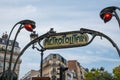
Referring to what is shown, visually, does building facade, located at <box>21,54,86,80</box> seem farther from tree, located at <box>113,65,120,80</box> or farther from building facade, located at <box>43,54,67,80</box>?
tree, located at <box>113,65,120,80</box>

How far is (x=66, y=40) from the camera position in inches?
461

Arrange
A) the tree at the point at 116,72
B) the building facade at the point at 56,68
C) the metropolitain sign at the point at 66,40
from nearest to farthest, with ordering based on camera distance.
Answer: the metropolitain sign at the point at 66,40, the tree at the point at 116,72, the building facade at the point at 56,68

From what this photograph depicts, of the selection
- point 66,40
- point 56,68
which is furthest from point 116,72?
point 66,40

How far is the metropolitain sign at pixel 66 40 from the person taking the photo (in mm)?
11430

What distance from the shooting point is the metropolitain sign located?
37.5 ft

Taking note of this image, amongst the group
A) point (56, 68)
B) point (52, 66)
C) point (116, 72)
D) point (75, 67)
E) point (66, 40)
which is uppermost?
point (75, 67)

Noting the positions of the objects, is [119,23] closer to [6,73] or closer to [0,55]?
[6,73]

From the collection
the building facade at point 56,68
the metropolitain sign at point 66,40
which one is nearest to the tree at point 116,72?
the building facade at point 56,68

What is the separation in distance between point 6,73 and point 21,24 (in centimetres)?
214

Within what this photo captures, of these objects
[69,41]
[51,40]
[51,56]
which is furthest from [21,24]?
[51,56]

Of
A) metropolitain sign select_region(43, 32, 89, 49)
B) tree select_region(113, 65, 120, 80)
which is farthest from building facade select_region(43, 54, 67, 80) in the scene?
metropolitain sign select_region(43, 32, 89, 49)

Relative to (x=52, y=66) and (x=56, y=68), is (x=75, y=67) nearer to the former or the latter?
(x=56, y=68)

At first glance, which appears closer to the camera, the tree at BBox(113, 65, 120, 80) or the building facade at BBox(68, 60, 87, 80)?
the tree at BBox(113, 65, 120, 80)

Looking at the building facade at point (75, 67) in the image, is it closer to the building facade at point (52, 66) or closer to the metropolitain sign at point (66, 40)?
the building facade at point (52, 66)
